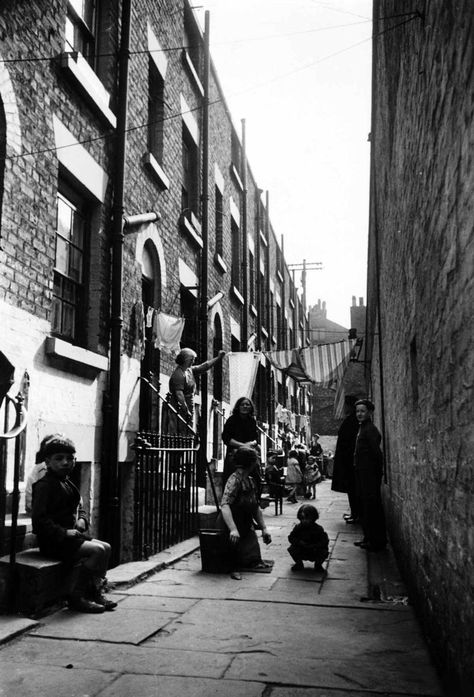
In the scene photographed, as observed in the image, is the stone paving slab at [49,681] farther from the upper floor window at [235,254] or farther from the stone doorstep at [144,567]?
the upper floor window at [235,254]

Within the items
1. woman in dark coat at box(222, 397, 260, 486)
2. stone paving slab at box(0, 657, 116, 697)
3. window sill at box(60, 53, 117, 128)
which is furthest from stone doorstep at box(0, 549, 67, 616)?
window sill at box(60, 53, 117, 128)

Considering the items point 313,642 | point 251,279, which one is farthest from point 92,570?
point 251,279

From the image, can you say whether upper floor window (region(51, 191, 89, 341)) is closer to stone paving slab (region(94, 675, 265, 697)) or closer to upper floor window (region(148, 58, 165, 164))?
upper floor window (region(148, 58, 165, 164))

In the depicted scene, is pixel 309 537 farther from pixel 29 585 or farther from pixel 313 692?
pixel 313 692

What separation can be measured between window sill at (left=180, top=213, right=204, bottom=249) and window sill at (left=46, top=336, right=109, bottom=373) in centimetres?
410

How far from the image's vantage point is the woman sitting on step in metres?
4.73

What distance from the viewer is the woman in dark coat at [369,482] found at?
7.62 metres

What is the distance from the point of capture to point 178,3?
36.6ft

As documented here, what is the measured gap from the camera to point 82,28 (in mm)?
7520

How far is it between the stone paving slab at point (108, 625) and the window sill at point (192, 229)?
23.5ft

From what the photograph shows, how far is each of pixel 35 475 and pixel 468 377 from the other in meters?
4.04

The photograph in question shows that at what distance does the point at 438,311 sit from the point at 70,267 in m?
4.81

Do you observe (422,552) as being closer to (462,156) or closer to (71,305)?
(462,156)

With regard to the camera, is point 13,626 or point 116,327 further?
point 116,327
